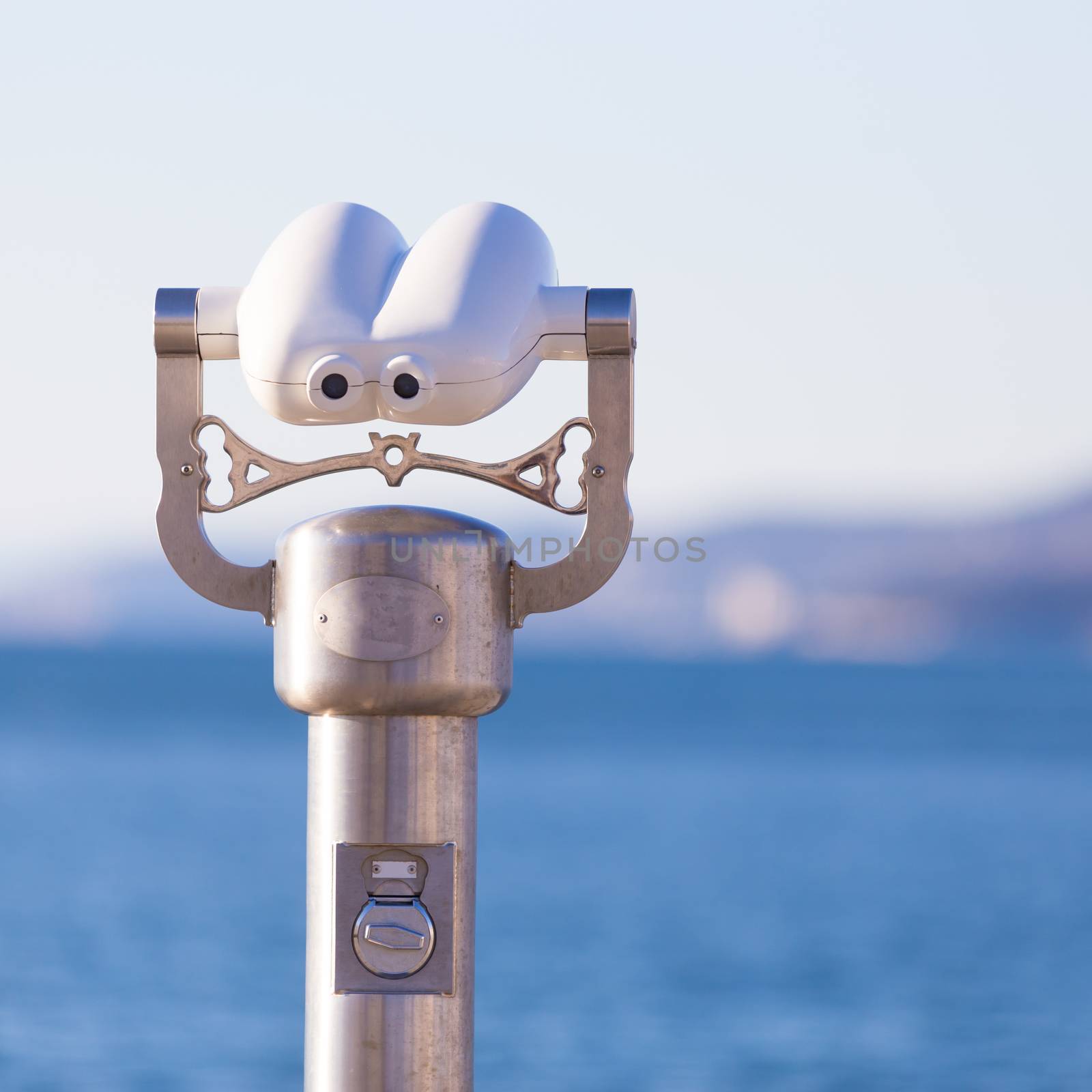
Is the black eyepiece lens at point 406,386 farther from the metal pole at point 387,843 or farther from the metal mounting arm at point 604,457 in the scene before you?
the metal pole at point 387,843

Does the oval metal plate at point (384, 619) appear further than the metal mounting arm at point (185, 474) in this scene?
No

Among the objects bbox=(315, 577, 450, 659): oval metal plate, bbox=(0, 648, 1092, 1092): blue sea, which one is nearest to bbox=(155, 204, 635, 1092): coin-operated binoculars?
bbox=(315, 577, 450, 659): oval metal plate

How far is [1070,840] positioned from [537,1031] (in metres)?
10.8

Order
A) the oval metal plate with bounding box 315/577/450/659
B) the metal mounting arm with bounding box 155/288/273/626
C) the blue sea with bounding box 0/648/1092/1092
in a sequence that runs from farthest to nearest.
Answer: the blue sea with bounding box 0/648/1092/1092
the metal mounting arm with bounding box 155/288/273/626
the oval metal plate with bounding box 315/577/450/659

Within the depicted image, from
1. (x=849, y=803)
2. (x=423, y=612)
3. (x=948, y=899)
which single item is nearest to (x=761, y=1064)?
(x=948, y=899)

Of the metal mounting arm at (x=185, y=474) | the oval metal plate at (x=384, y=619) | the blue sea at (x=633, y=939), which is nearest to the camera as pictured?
the oval metal plate at (x=384, y=619)

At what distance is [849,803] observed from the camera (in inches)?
928

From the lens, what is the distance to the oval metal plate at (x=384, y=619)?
6.97 feet

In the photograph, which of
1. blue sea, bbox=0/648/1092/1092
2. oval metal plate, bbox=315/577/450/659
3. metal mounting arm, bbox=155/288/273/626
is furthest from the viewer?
blue sea, bbox=0/648/1092/1092

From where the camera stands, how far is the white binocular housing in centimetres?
213

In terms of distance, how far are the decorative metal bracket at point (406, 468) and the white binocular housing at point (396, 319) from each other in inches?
1.5

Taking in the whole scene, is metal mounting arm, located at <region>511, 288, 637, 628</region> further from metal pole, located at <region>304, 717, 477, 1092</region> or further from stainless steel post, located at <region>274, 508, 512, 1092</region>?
metal pole, located at <region>304, 717, 477, 1092</region>

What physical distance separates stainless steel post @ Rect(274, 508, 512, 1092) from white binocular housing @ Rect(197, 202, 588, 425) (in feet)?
0.46

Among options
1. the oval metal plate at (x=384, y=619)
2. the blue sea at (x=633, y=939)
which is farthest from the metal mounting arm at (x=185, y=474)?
the blue sea at (x=633, y=939)
